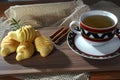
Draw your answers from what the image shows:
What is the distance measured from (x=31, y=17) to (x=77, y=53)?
511mm

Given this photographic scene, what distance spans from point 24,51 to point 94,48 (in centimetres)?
19

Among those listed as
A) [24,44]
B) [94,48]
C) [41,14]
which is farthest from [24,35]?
[41,14]

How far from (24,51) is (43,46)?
53 mm

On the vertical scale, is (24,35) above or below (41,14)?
above

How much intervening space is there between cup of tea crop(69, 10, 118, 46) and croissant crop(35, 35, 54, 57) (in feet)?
0.27

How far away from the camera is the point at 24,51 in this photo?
652 millimetres

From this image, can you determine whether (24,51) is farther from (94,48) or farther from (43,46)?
(94,48)

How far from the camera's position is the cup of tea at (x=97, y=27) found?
2.10ft

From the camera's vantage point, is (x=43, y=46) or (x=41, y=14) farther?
(x=41, y=14)

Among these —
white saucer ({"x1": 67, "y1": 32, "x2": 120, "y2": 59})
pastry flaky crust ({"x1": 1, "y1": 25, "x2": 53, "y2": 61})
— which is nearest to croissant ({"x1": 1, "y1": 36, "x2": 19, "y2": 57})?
pastry flaky crust ({"x1": 1, "y1": 25, "x2": 53, "y2": 61})

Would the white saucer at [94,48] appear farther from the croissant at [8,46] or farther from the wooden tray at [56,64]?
the croissant at [8,46]

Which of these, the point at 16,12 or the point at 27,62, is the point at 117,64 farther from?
the point at 16,12

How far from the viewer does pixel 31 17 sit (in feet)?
3.68

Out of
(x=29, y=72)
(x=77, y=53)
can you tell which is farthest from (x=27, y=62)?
(x=77, y=53)
